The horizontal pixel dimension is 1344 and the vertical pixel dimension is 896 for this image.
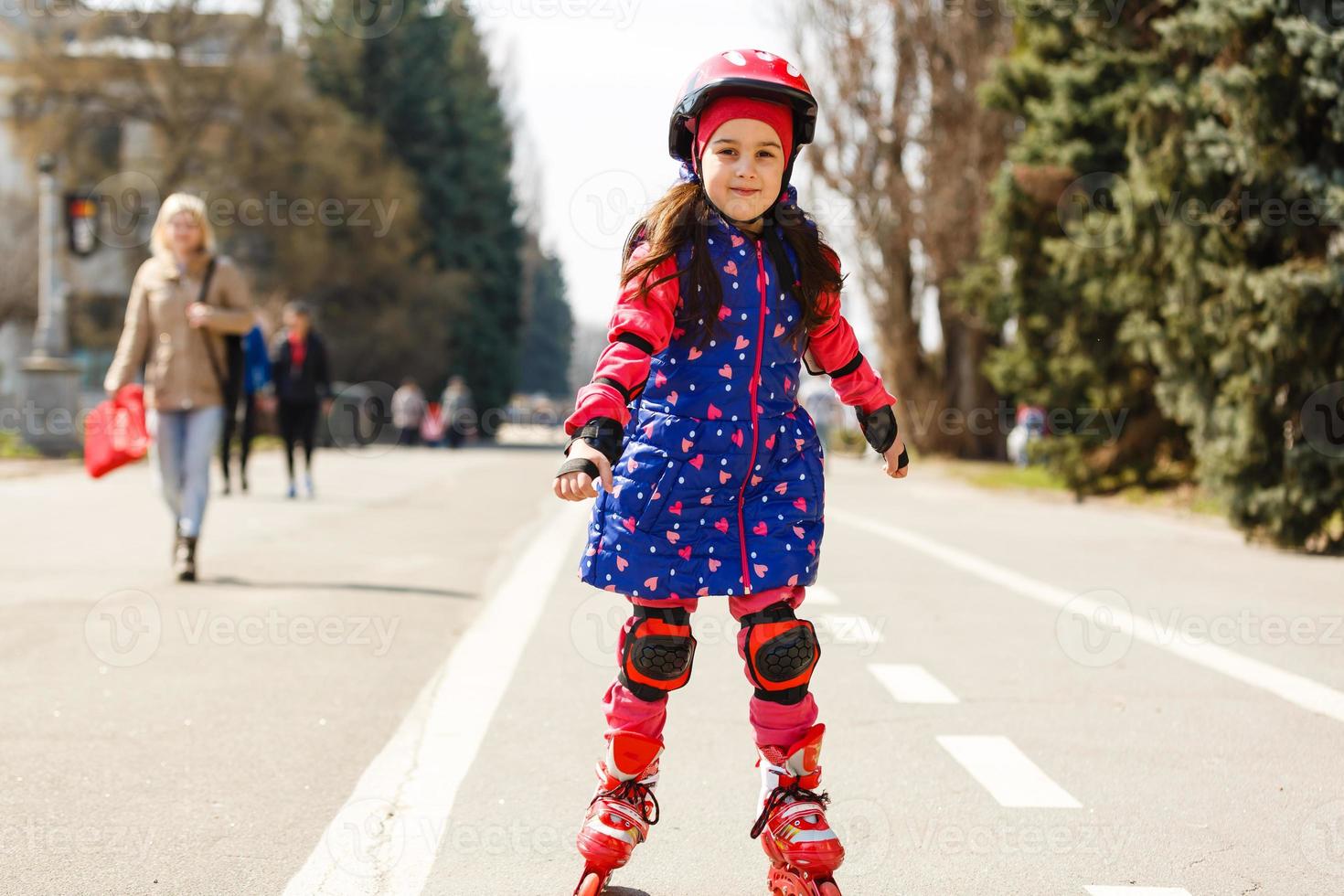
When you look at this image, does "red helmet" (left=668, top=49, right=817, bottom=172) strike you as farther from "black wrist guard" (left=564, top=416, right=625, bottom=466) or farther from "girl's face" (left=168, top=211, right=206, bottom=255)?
"girl's face" (left=168, top=211, right=206, bottom=255)

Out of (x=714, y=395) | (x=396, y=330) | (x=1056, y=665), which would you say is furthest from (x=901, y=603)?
(x=396, y=330)

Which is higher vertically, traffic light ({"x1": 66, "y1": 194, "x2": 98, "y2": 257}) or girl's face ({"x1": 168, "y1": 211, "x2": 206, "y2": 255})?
traffic light ({"x1": 66, "y1": 194, "x2": 98, "y2": 257})

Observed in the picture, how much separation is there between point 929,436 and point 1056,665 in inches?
1045

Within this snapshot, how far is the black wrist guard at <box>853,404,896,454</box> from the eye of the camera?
11.8 feet

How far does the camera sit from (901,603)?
806 centimetres

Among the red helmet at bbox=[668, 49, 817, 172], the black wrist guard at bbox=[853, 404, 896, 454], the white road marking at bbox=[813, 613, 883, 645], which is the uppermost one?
the red helmet at bbox=[668, 49, 817, 172]

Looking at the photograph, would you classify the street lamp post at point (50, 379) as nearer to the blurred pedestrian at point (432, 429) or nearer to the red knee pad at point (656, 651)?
the blurred pedestrian at point (432, 429)

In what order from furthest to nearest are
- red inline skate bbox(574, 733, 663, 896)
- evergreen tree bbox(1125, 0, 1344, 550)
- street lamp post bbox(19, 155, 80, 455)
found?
street lamp post bbox(19, 155, 80, 455) → evergreen tree bbox(1125, 0, 1344, 550) → red inline skate bbox(574, 733, 663, 896)

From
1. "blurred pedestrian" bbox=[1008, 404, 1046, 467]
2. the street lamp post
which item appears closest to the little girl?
the street lamp post

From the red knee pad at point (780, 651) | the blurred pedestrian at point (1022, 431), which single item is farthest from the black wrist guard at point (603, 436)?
the blurred pedestrian at point (1022, 431)

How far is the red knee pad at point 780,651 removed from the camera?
3.28 meters

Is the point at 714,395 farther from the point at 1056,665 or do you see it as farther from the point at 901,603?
the point at 901,603

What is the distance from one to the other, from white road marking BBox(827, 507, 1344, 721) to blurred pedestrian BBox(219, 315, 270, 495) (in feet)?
15.2

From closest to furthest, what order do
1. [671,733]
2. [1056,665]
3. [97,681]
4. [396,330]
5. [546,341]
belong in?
[671,733]
[97,681]
[1056,665]
[396,330]
[546,341]
